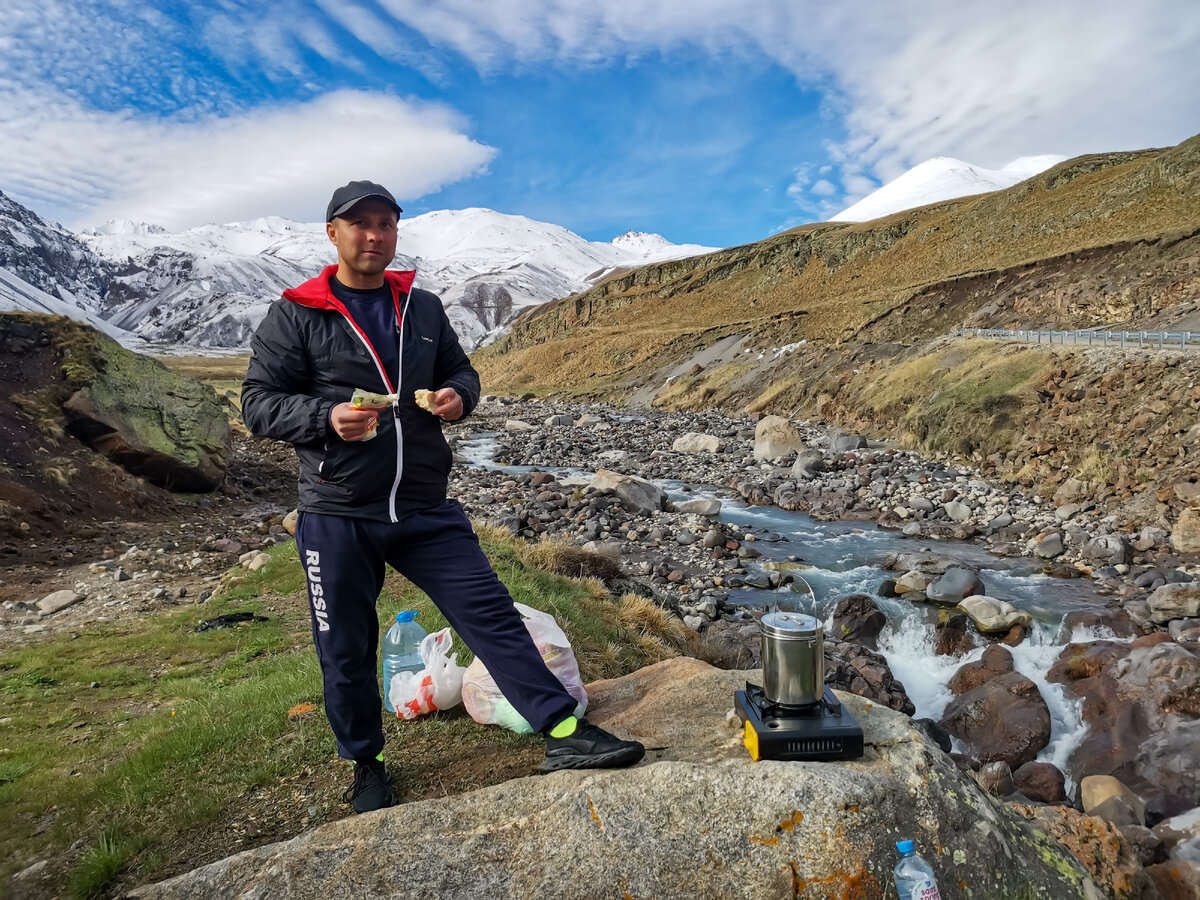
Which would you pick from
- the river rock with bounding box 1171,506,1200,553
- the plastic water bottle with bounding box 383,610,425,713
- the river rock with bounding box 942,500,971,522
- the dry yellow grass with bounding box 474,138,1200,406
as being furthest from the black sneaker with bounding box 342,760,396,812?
the dry yellow grass with bounding box 474,138,1200,406

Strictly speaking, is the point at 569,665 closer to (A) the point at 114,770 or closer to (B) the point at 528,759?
(B) the point at 528,759

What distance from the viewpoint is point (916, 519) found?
1470 cm

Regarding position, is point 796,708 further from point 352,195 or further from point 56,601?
point 56,601

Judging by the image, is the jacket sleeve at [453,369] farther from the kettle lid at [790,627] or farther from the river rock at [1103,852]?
the river rock at [1103,852]

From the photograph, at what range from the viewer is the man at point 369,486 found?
2.96 meters

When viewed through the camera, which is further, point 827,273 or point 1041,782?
point 827,273

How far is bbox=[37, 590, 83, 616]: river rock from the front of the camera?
334 inches

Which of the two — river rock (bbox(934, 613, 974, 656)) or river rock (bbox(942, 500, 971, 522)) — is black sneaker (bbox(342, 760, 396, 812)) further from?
river rock (bbox(942, 500, 971, 522))

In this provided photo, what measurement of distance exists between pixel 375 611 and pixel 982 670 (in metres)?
7.90

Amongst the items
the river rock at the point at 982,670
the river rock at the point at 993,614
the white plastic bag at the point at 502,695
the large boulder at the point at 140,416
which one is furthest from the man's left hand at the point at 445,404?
the large boulder at the point at 140,416

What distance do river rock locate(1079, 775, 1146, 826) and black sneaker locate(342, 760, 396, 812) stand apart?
5.31 m

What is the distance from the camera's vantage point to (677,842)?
8.56 ft

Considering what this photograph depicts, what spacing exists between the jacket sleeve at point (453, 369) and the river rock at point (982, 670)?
742cm

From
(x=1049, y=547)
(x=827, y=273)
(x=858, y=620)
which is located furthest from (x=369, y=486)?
(x=827, y=273)
